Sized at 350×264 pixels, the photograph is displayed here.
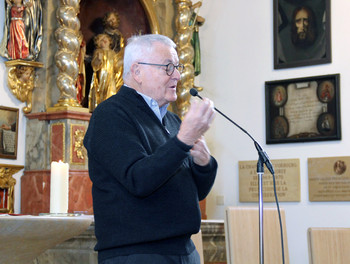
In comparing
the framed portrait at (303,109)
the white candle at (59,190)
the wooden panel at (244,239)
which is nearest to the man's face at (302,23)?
the framed portrait at (303,109)

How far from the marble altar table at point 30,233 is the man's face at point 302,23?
20.9 ft

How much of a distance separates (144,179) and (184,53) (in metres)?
6.20

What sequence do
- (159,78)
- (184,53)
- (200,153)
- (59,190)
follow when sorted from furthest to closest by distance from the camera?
(184,53) < (59,190) < (159,78) < (200,153)

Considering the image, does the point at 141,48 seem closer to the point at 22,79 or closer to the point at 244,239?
the point at 244,239

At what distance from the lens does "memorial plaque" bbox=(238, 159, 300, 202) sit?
27.5ft

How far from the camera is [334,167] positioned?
8.14m

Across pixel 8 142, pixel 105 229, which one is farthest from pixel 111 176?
pixel 8 142

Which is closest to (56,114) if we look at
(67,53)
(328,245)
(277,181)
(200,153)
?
(67,53)

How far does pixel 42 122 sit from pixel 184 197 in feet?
14.7

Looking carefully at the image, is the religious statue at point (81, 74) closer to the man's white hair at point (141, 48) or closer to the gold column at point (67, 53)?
the gold column at point (67, 53)

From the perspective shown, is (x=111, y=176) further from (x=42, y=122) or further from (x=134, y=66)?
(x=42, y=122)

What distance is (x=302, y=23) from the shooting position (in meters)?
8.56

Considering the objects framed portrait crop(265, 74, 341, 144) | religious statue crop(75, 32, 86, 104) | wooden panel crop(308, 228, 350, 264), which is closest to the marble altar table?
wooden panel crop(308, 228, 350, 264)

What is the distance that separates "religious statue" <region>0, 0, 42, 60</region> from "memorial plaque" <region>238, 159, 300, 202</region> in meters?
3.29
